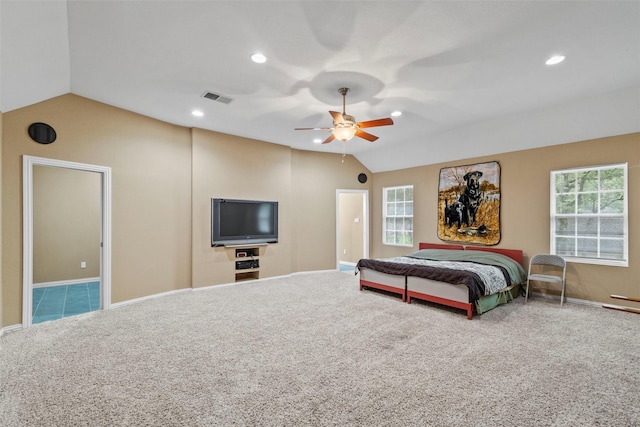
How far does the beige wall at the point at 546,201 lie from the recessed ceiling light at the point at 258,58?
14.8 ft

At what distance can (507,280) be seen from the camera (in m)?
4.37

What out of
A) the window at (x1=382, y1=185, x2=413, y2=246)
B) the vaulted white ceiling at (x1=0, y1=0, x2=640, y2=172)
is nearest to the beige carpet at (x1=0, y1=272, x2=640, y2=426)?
the vaulted white ceiling at (x1=0, y1=0, x2=640, y2=172)

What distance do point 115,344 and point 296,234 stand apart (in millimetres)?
4099

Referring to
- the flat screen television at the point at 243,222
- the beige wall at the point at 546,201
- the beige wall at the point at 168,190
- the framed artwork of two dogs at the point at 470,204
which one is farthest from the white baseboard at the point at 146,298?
the framed artwork of two dogs at the point at 470,204

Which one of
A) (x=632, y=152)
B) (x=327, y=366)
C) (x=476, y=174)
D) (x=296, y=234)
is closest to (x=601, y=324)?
(x=632, y=152)

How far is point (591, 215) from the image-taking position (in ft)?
14.6

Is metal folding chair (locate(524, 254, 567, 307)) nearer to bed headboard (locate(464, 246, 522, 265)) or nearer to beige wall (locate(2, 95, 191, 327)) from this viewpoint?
bed headboard (locate(464, 246, 522, 265))

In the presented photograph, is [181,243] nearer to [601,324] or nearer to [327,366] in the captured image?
[327,366]

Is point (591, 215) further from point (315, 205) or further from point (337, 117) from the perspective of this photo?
point (315, 205)

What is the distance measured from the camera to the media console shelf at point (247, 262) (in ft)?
18.9

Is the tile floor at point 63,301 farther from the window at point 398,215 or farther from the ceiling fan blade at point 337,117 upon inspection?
the window at point 398,215

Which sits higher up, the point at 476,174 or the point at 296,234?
the point at 476,174

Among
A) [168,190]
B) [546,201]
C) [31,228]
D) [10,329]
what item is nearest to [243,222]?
[168,190]

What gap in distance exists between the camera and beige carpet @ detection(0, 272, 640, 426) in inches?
77.7
